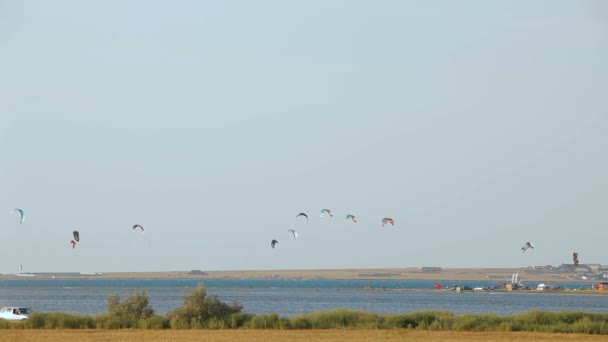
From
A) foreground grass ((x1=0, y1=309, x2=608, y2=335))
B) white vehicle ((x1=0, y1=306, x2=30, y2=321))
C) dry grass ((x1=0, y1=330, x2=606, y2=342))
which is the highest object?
white vehicle ((x1=0, y1=306, x2=30, y2=321))

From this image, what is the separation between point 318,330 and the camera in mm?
44875

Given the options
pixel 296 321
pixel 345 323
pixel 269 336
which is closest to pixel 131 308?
pixel 296 321

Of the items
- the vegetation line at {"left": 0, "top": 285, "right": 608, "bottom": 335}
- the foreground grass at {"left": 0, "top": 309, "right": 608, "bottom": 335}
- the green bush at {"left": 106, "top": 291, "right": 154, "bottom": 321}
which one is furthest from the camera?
the green bush at {"left": 106, "top": 291, "right": 154, "bottom": 321}

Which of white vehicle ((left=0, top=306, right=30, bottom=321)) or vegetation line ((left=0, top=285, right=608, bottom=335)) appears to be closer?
vegetation line ((left=0, top=285, right=608, bottom=335))

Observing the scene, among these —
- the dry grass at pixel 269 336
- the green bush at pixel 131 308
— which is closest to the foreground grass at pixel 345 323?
the green bush at pixel 131 308

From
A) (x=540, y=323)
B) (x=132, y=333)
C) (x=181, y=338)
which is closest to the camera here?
(x=181, y=338)

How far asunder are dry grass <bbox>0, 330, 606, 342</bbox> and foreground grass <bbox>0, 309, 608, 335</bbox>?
2.43 metres

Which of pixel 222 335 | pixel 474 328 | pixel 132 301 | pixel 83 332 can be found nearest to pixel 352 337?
pixel 222 335

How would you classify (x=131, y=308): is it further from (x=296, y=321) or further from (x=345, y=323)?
(x=345, y=323)

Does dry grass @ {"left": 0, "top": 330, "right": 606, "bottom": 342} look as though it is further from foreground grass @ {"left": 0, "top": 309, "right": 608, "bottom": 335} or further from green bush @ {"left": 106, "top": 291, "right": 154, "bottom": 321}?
green bush @ {"left": 106, "top": 291, "right": 154, "bottom": 321}

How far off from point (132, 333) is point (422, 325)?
1240 cm

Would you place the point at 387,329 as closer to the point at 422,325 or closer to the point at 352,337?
the point at 422,325

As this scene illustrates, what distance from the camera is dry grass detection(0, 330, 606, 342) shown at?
38906 millimetres

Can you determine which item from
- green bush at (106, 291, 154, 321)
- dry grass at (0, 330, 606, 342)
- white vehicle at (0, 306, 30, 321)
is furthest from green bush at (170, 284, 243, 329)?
white vehicle at (0, 306, 30, 321)
